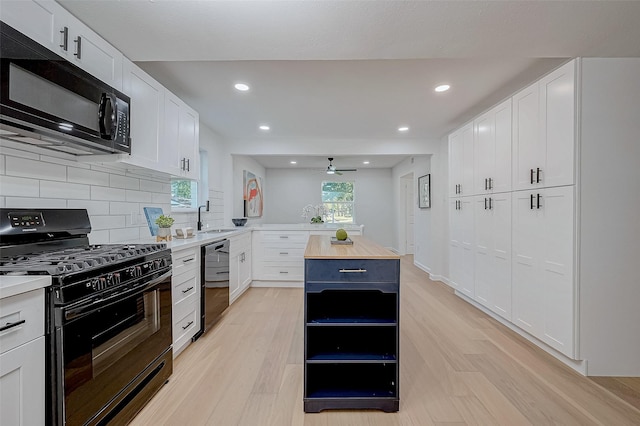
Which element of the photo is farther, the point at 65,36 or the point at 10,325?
the point at 65,36

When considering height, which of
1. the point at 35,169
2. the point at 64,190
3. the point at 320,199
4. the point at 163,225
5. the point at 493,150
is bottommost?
the point at 163,225

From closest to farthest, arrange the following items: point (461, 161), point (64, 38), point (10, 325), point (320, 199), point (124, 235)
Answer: point (10, 325)
point (64, 38)
point (124, 235)
point (461, 161)
point (320, 199)

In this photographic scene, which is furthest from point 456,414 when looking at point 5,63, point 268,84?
point 268,84

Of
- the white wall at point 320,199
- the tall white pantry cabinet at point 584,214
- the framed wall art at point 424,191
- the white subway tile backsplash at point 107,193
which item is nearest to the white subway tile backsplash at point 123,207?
the white subway tile backsplash at point 107,193

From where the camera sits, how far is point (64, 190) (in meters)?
1.87

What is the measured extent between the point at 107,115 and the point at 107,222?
2.82 feet

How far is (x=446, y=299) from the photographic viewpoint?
13.0 ft

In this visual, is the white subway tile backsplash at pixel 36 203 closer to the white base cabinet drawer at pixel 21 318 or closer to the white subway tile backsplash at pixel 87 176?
the white subway tile backsplash at pixel 87 176

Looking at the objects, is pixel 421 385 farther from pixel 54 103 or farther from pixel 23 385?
pixel 54 103

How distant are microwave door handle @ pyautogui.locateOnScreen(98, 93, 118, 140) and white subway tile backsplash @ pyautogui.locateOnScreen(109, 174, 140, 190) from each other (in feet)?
1.99

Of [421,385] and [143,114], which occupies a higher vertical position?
[143,114]

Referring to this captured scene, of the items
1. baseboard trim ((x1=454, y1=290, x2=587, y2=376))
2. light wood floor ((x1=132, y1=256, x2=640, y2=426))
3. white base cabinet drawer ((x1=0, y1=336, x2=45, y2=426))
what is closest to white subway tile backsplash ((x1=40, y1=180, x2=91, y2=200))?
white base cabinet drawer ((x1=0, y1=336, x2=45, y2=426))

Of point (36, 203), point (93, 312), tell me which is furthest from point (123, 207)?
point (93, 312)

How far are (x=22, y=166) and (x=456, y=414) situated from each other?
2.81 metres
